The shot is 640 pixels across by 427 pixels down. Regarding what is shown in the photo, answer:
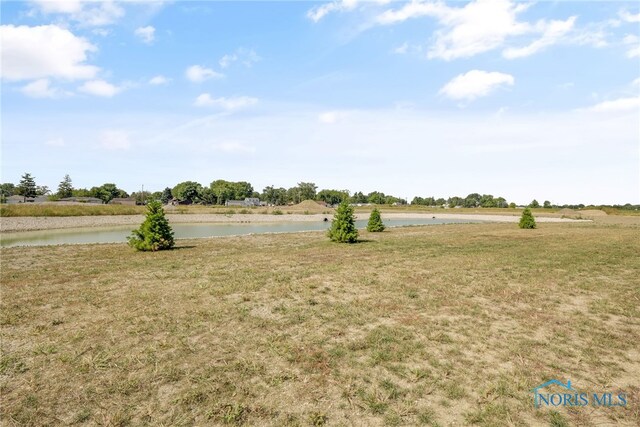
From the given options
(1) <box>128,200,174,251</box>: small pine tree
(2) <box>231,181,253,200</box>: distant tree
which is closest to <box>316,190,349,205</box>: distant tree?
(2) <box>231,181,253,200</box>: distant tree

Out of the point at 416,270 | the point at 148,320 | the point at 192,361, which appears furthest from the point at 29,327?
the point at 416,270

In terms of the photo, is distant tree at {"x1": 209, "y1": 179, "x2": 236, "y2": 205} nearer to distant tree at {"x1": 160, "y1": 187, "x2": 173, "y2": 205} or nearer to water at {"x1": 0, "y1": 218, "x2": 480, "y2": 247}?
distant tree at {"x1": 160, "y1": 187, "x2": 173, "y2": 205}

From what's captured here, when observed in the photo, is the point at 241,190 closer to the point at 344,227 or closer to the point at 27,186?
Result: the point at 27,186

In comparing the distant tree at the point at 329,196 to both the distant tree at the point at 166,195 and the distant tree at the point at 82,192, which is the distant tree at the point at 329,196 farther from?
the distant tree at the point at 82,192

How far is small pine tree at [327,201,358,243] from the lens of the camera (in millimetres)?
23062

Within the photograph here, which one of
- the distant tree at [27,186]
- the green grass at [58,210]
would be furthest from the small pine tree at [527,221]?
the distant tree at [27,186]

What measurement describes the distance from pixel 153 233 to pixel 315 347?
16527mm

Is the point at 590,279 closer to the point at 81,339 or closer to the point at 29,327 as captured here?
the point at 81,339

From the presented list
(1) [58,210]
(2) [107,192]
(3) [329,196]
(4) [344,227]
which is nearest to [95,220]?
(1) [58,210]

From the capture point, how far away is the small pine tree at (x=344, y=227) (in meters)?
23.1

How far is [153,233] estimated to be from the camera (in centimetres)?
1952

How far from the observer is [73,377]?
514 centimetres

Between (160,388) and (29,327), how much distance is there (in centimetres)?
458

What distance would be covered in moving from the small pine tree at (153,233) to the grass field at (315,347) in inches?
272
